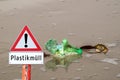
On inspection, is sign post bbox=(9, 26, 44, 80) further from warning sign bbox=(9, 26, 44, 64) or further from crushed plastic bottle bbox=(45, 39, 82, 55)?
crushed plastic bottle bbox=(45, 39, 82, 55)

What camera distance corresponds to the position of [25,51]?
4.67m

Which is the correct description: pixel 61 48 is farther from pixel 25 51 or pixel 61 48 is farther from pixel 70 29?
pixel 25 51

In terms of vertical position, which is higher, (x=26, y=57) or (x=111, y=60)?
(x=26, y=57)

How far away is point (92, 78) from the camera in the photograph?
20.4ft

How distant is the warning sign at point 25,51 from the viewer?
15.3 feet

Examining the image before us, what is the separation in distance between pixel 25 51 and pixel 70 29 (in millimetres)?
3675

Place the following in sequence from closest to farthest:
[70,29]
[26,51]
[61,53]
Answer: [26,51] < [61,53] < [70,29]

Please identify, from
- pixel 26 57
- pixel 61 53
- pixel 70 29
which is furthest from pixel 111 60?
pixel 26 57

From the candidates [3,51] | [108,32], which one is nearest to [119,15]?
[108,32]

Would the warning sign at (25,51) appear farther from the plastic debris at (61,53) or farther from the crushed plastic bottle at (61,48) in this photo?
the crushed plastic bottle at (61,48)

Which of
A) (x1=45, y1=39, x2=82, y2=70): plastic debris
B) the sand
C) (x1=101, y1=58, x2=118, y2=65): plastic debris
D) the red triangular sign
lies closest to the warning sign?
the red triangular sign

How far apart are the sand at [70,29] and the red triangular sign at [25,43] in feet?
5.42

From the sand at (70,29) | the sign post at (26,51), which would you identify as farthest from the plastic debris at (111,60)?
the sign post at (26,51)

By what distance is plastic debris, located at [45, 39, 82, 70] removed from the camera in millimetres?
6742
